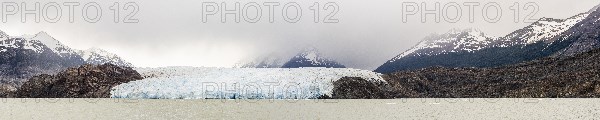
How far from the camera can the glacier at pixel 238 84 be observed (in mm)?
77875

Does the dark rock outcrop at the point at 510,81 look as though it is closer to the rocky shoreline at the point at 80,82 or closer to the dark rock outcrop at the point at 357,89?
the dark rock outcrop at the point at 357,89

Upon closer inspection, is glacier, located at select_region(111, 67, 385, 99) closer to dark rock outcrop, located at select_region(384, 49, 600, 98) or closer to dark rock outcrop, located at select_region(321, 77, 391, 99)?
dark rock outcrop, located at select_region(321, 77, 391, 99)

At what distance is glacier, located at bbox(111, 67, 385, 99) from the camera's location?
77875 millimetres

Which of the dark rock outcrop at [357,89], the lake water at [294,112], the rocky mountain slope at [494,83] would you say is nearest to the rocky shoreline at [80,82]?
the lake water at [294,112]

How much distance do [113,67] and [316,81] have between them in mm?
29495

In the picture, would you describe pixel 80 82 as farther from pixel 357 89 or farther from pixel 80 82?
pixel 357 89

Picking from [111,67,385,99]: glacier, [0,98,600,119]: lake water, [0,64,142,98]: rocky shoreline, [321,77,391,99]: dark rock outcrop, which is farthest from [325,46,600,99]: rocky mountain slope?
[0,64,142,98]: rocky shoreline

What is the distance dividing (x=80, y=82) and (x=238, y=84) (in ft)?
71.5

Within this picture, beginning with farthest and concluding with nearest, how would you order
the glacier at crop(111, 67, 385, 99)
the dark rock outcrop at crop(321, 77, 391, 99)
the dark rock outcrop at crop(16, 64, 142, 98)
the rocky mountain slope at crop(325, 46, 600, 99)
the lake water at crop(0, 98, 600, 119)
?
1. the rocky mountain slope at crop(325, 46, 600, 99)
2. the dark rock outcrop at crop(16, 64, 142, 98)
3. the dark rock outcrop at crop(321, 77, 391, 99)
4. the glacier at crop(111, 67, 385, 99)
5. the lake water at crop(0, 98, 600, 119)

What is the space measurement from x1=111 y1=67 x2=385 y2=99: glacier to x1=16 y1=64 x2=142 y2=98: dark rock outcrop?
3.57 metres

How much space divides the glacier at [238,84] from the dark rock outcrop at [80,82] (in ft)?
11.7

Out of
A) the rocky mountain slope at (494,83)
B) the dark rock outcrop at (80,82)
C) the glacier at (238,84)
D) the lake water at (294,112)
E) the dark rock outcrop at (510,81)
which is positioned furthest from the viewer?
the dark rock outcrop at (510,81)

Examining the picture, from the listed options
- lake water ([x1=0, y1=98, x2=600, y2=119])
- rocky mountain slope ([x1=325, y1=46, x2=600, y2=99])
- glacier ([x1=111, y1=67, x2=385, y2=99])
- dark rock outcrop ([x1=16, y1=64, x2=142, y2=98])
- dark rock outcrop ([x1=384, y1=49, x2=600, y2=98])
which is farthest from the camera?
dark rock outcrop ([x1=384, y1=49, x2=600, y2=98])

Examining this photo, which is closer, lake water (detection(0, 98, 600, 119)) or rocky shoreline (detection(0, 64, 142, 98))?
lake water (detection(0, 98, 600, 119))
